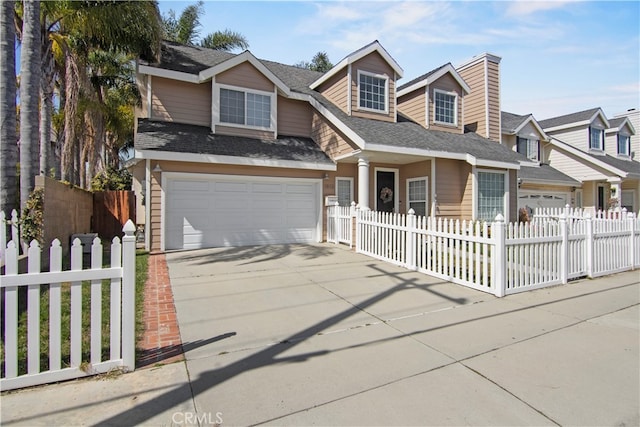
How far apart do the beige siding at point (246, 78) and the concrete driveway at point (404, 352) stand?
7.35m

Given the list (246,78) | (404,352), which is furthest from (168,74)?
(404,352)

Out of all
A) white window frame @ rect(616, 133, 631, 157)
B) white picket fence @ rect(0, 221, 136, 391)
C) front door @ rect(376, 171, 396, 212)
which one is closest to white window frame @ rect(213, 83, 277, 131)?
front door @ rect(376, 171, 396, 212)

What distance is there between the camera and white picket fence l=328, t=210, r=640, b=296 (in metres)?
5.58

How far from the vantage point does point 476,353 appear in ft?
10.9

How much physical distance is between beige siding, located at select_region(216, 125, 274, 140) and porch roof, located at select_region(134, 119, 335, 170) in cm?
20

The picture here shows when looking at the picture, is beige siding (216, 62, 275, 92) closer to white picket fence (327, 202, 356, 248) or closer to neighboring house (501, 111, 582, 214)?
white picket fence (327, 202, 356, 248)

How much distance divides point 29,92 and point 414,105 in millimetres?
12111

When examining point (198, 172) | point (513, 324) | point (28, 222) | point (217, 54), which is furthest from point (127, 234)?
point (217, 54)

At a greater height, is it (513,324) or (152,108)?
(152,108)

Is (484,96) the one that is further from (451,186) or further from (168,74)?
(168,74)

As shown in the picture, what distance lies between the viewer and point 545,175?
16.6 meters

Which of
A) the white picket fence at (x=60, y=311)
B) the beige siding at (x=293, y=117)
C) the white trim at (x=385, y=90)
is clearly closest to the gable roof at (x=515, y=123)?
the white trim at (x=385, y=90)

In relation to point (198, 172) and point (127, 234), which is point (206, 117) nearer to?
point (198, 172)

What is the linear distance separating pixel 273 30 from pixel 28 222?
8163 millimetres
